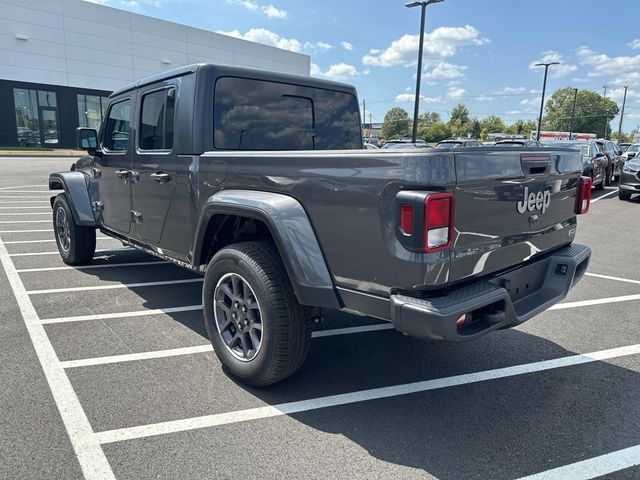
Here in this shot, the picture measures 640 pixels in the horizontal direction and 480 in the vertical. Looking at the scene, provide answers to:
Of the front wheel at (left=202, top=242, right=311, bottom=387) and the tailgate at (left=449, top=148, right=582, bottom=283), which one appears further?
the front wheel at (left=202, top=242, right=311, bottom=387)

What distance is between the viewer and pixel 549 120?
121 metres

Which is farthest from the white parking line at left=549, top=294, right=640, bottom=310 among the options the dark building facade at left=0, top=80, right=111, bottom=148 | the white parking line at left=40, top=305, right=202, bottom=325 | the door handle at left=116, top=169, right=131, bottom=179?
the dark building facade at left=0, top=80, right=111, bottom=148

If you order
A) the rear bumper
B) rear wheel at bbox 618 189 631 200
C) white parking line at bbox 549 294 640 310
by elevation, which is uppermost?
the rear bumper

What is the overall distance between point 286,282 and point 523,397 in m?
1.75

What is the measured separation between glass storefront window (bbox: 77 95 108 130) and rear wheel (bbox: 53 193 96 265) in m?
31.5

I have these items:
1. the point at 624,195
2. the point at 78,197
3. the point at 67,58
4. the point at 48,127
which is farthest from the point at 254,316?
the point at 67,58

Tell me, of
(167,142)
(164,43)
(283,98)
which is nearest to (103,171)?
(167,142)

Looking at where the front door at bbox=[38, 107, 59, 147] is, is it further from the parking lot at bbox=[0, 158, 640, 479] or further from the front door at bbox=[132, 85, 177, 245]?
the front door at bbox=[132, 85, 177, 245]

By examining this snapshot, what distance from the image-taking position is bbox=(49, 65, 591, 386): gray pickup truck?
2.38 m

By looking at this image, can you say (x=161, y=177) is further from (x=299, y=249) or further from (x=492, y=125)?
(x=492, y=125)

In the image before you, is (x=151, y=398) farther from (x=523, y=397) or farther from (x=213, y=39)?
(x=213, y=39)

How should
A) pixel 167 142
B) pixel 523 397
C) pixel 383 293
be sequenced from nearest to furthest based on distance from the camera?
pixel 383 293
pixel 523 397
pixel 167 142

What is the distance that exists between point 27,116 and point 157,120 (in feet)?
113

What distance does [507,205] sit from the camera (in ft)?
9.00
